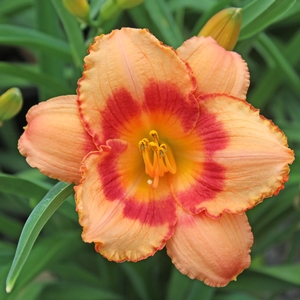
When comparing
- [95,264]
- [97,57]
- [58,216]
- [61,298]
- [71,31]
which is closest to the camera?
[97,57]

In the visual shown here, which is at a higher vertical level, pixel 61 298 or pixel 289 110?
pixel 289 110

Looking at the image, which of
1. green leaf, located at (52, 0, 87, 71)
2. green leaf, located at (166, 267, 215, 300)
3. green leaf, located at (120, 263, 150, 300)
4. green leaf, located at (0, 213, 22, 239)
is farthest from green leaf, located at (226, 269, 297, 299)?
green leaf, located at (52, 0, 87, 71)

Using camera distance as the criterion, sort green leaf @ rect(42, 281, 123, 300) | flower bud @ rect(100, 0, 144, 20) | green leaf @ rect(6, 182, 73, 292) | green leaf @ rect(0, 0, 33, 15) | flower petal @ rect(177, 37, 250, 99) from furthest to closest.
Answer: green leaf @ rect(0, 0, 33, 15), green leaf @ rect(42, 281, 123, 300), flower bud @ rect(100, 0, 144, 20), flower petal @ rect(177, 37, 250, 99), green leaf @ rect(6, 182, 73, 292)

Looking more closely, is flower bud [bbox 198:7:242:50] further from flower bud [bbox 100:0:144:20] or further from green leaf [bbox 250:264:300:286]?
green leaf [bbox 250:264:300:286]

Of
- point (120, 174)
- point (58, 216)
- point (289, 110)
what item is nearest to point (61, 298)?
point (58, 216)

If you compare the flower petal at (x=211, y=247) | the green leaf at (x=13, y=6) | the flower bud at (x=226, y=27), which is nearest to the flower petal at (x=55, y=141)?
the flower petal at (x=211, y=247)

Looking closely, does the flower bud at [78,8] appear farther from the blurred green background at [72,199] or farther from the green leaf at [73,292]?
the green leaf at [73,292]

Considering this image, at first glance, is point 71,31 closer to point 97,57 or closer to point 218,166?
point 97,57

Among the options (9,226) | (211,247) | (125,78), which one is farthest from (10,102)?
(211,247)
